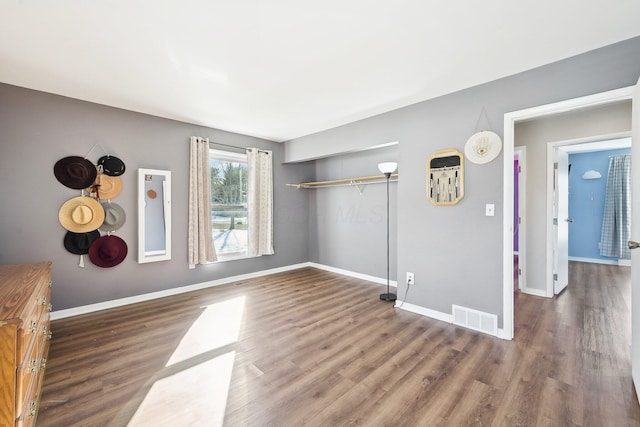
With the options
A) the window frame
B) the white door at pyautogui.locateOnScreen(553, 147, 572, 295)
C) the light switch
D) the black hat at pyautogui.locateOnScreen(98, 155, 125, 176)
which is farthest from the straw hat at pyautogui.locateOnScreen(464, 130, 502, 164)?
the black hat at pyautogui.locateOnScreen(98, 155, 125, 176)

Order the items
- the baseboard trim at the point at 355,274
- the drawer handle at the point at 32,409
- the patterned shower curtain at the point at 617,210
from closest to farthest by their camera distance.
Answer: the drawer handle at the point at 32,409, the baseboard trim at the point at 355,274, the patterned shower curtain at the point at 617,210

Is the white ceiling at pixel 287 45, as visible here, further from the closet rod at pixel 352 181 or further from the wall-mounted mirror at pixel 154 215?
the closet rod at pixel 352 181

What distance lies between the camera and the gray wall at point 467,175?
7.09ft

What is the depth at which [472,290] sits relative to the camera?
275 cm

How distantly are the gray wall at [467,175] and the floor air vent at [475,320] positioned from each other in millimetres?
62

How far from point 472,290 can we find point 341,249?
254cm

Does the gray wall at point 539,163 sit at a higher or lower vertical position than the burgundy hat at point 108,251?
higher

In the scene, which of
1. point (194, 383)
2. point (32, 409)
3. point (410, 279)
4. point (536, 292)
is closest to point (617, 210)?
point (536, 292)

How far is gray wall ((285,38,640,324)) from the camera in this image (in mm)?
2160

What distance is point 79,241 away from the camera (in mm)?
3088

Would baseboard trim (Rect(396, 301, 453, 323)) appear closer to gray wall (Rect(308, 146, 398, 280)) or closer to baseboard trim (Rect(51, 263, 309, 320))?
gray wall (Rect(308, 146, 398, 280))

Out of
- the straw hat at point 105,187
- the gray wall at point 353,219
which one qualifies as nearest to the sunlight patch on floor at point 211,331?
the straw hat at point 105,187

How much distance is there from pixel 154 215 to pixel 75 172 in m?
0.94

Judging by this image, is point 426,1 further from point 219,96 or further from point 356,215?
point 356,215
